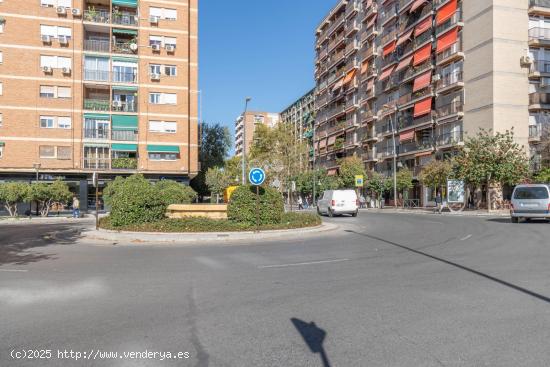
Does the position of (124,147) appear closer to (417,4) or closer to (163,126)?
(163,126)

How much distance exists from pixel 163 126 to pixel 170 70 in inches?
221

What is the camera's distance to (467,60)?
40.2 meters

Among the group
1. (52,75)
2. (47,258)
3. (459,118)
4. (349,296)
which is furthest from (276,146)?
(349,296)

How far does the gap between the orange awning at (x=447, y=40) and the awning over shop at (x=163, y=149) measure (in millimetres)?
28372

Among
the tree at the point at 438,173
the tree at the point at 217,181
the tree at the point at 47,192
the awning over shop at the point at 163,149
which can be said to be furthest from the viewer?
the tree at the point at 217,181

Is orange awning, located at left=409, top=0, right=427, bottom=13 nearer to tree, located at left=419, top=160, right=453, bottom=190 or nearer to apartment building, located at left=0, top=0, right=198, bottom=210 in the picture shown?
tree, located at left=419, top=160, right=453, bottom=190

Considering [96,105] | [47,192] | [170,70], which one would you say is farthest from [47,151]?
[170,70]

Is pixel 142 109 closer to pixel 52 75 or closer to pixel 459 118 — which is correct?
pixel 52 75

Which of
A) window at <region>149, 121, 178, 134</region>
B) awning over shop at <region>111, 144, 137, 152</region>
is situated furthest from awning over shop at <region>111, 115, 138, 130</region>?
awning over shop at <region>111, 144, 137, 152</region>

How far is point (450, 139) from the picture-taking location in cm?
4219

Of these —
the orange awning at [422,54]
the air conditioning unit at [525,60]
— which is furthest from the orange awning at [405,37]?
the air conditioning unit at [525,60]

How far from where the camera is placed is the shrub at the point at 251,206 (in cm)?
1683

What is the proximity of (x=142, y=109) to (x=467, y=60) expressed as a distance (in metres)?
31.4

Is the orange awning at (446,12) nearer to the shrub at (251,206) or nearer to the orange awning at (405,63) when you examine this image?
the orange awning at (405,63)
